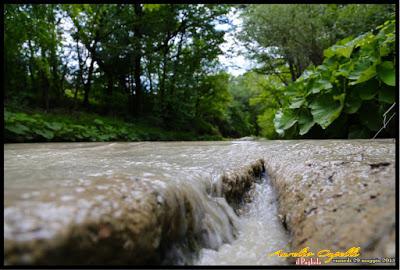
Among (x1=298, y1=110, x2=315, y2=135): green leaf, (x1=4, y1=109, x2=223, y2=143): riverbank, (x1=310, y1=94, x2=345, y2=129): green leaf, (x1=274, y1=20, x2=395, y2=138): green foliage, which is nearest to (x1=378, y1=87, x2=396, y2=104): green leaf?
(x1=274, y1=20, x2=395, y2=138): green foliage

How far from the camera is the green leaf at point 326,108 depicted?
340 cm

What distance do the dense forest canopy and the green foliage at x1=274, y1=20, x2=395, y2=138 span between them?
1cm

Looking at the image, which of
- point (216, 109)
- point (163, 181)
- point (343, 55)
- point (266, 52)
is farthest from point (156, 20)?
point (163, 181)

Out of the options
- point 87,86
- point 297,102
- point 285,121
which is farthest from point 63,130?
point 297,102

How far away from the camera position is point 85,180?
90 cm

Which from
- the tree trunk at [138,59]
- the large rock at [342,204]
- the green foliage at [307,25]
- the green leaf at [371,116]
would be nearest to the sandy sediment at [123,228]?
the large rock at [342,204]

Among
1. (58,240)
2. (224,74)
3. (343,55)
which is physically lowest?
(58,240)

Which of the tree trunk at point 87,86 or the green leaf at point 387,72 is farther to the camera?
the tree trunk at point 87,86

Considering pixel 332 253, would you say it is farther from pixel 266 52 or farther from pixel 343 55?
pixel 266 52

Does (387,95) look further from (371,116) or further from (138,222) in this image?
(138,222)

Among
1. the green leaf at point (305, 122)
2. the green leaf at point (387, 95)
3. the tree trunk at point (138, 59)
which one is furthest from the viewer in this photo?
the tree trunk at point (138, 59)

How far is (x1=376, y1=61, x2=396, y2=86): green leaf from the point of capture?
2968 millimetres

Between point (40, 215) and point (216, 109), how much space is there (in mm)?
12360

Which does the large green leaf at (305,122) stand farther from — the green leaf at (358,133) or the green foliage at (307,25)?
the green foliage at (307,25)
